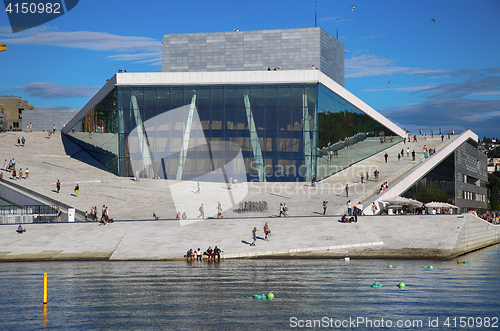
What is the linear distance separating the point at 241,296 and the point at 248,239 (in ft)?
49.1

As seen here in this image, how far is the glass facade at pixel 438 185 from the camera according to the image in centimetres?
5056

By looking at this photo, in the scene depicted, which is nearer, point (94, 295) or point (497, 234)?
point (94, 295)

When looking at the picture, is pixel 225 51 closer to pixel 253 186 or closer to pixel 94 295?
pixel 253 186

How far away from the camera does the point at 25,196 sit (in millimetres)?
39875

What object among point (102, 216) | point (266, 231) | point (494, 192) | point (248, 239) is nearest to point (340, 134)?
point (266, 231)

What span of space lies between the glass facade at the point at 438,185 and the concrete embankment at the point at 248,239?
47.2 feet

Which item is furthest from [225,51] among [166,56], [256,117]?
[256,117]

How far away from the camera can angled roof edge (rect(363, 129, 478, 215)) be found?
134 feet

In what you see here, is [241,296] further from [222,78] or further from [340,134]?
[340,134]

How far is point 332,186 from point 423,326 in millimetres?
35797

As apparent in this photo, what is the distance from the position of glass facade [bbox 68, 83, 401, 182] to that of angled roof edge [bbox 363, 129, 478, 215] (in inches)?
380

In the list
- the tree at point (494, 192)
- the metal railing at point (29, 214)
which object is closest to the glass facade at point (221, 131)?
the metal railing at point (29, 214)

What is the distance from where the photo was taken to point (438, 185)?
59000 mm

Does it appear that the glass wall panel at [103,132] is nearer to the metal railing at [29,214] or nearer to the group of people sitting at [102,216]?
the group of people sitting at [102,216]
